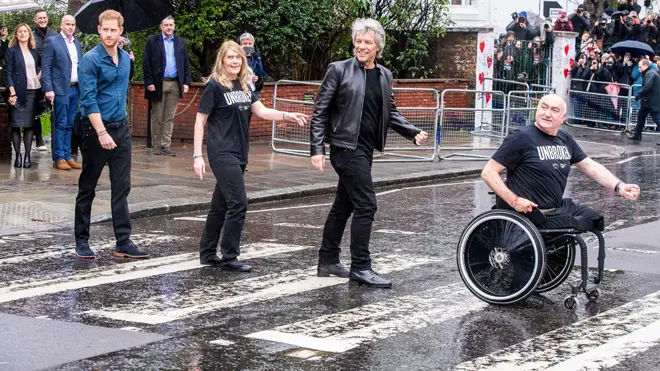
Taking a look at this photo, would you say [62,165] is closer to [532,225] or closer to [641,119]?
[532,225]

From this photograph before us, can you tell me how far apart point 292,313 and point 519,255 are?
162cm

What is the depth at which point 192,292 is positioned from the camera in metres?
8.55

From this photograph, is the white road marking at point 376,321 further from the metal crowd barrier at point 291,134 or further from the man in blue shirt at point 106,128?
the metal crowd barrier at point 291,134

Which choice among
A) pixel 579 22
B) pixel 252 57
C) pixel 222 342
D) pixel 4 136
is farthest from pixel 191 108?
pixel 579 22

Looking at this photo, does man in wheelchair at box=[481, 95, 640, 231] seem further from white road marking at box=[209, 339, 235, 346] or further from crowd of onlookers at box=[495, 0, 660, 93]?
crowd of onlookers at box=[495, 0, 660, 93]

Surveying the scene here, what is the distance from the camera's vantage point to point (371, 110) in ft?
29.5

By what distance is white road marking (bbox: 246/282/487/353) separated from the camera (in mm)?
7070

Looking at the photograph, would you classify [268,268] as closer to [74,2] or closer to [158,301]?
[158,301]

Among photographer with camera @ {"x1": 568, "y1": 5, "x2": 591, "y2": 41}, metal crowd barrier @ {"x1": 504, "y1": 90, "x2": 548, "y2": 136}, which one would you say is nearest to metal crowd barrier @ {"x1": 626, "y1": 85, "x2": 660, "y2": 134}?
photographer with camera @ {"x1": 568, "y1": 5, "x2": 591, "y2": 41}

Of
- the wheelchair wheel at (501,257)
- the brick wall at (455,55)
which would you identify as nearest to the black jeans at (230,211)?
the wheelchair wheel at (501,257)

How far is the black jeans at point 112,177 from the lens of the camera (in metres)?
9.92

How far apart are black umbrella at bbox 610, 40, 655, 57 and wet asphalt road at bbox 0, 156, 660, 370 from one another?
1701 centimetres

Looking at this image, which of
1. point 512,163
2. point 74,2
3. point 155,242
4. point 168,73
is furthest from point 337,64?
point 74,2

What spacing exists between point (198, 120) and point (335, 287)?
1.81 metres
